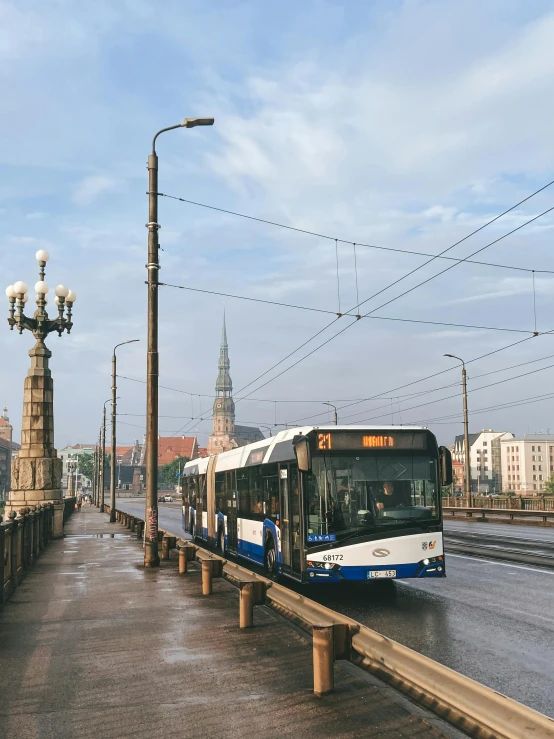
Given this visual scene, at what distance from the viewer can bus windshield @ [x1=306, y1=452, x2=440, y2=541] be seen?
40.4 feet

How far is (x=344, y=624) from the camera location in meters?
Result: 6.62

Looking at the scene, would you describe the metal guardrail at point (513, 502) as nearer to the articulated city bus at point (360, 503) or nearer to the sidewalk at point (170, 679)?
the articulated city bus at point (360, 503)

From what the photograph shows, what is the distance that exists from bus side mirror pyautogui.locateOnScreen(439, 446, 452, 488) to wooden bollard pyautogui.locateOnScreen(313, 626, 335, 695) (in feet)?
20.9

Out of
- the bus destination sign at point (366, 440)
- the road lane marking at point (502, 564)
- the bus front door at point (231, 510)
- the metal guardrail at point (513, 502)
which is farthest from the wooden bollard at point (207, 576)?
the metal guardrail at point (513, 502)

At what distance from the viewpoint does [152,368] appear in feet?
58.1

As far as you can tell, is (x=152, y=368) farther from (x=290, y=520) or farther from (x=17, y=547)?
(x=290, y=520)

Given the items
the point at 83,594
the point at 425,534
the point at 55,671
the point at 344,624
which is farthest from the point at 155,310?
the point at 344,624

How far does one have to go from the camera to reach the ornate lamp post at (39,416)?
26.3m

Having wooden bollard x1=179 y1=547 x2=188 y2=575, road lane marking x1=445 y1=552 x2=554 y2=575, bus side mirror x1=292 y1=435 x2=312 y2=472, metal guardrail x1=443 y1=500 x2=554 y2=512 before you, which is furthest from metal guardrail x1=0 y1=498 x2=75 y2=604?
metal guardrail x1=443 y1=500 x2=554 y2=512

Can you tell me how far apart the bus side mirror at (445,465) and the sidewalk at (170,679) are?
11.7ft

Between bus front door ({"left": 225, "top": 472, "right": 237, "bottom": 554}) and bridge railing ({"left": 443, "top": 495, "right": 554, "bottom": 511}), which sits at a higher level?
bus front door ({"left": 225, "top": 472, "right": 237, "bottom": 554})

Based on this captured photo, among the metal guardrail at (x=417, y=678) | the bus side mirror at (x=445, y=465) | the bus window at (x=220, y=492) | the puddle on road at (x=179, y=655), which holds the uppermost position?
the bus side mirror at (x=445, y=465)

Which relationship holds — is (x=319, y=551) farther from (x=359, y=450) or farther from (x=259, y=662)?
(x=259, y=662)

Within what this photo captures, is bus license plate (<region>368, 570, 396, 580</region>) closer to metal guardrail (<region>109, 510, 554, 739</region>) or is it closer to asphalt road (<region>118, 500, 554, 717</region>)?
asphalt road (<region>118, 500, 554, 717</region>)
